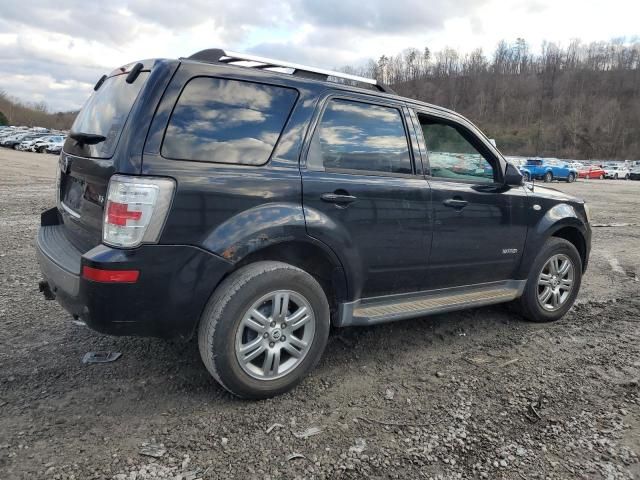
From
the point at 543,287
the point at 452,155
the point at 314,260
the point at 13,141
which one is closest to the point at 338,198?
the point at 314,260

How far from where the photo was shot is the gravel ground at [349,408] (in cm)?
244

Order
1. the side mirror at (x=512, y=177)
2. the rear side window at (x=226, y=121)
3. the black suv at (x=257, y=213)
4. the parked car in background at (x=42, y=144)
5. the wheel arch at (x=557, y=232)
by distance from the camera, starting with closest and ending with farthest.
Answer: the black suv at (x=257, y=213) < the rear side window at (x=226, y=121) < the side mirror at (x=512, y=177) < the wheel arch at (x=557, y=232) < the parked car in background at (x=42, y=144)

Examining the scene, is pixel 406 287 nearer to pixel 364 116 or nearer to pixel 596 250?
pixel 364 116

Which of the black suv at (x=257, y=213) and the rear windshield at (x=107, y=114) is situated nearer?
the black suv at (x=257, y=213)

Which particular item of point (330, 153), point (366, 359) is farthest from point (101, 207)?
point (366, 359)

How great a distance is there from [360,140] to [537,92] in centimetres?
13050

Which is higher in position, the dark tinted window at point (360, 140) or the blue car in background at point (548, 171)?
the blue car in background at point (548, 171)

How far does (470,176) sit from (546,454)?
212cm

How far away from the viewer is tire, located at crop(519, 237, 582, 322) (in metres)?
4.39

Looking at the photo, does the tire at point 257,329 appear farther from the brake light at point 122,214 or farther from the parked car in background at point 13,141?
the parked car in background at point 13,141

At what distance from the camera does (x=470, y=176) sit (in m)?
3.97

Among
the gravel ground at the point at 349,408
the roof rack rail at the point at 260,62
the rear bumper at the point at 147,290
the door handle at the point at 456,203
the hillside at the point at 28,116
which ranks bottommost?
the gravel ground at the point at 349,408

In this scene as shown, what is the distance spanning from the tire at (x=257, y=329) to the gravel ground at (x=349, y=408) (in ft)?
0.54

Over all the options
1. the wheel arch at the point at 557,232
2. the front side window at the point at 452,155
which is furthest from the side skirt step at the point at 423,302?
the front side window at the point at 452,155
